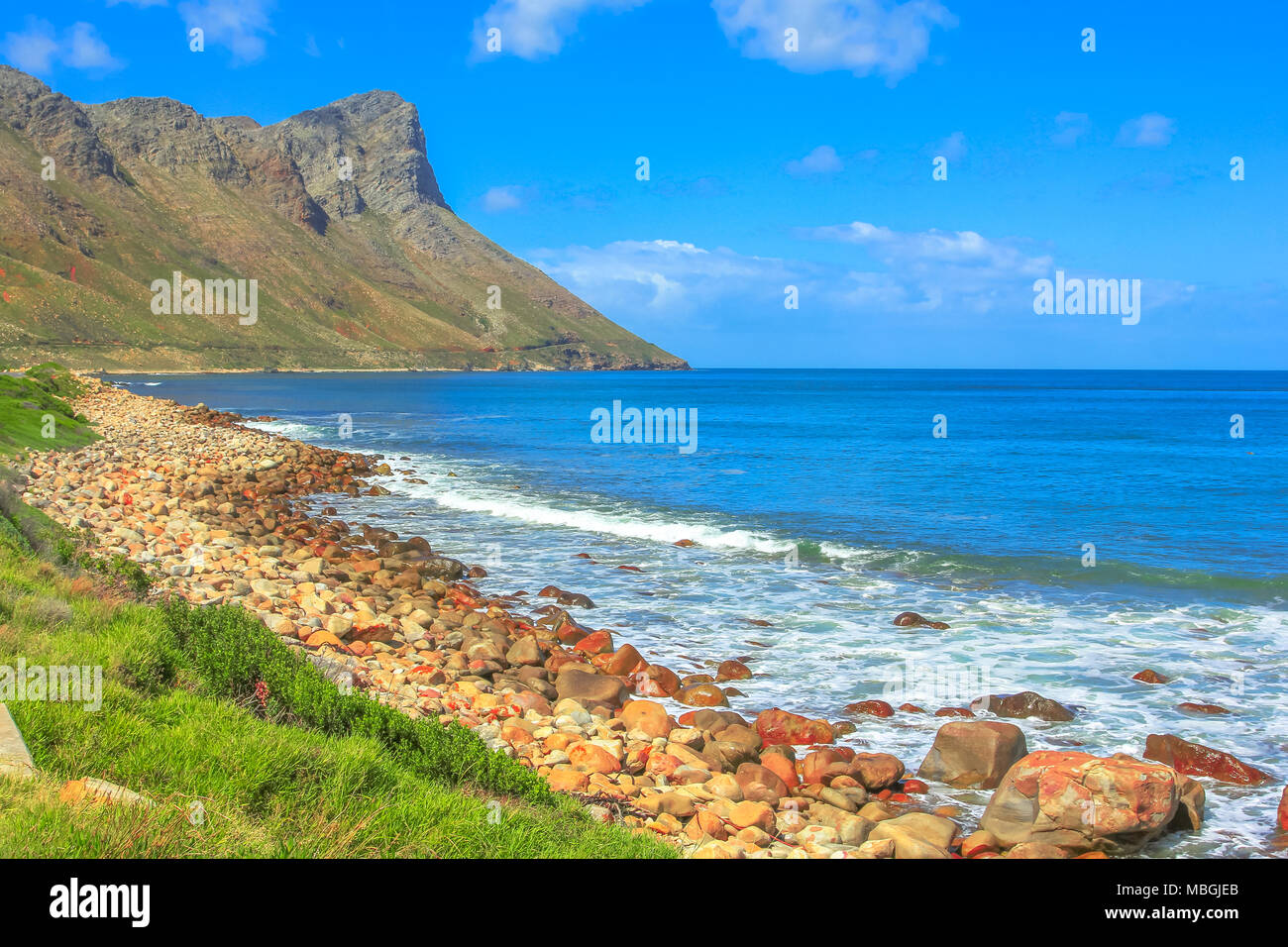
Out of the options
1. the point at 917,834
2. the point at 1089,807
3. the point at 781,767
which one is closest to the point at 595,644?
the point at 781,767

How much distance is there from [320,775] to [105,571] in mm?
7790

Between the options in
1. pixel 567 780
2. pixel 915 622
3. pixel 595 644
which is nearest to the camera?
pixel 567 780

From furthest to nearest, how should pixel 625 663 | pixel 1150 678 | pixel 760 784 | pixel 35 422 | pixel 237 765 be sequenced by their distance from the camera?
pixel 35 422 < pixel 625 663 < pixel 1150 678 < pixel 760 784 < pixel 237 765

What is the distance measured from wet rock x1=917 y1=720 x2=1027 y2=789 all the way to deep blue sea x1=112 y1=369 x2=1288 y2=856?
277mm

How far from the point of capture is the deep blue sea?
10.6 m

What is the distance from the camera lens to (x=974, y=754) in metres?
8.45

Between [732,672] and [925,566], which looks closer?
[732,672]

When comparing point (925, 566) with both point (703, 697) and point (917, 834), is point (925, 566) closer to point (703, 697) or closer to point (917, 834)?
point (703, 697)

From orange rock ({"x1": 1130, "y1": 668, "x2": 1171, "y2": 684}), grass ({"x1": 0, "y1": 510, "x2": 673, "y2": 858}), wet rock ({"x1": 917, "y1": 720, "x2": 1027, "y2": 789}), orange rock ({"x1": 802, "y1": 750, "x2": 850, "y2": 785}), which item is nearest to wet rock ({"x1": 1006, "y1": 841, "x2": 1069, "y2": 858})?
wet rock ({"x1": 917, "y1": 720, "x2": 1027, "y2": 789})

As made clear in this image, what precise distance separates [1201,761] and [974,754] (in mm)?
2356

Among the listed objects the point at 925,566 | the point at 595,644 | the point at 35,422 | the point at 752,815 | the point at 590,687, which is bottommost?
the point at 752,815

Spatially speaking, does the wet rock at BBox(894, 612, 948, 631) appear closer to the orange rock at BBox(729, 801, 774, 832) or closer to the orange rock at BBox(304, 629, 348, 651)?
the orange rock at BBox(729, 801, 774, 832)
